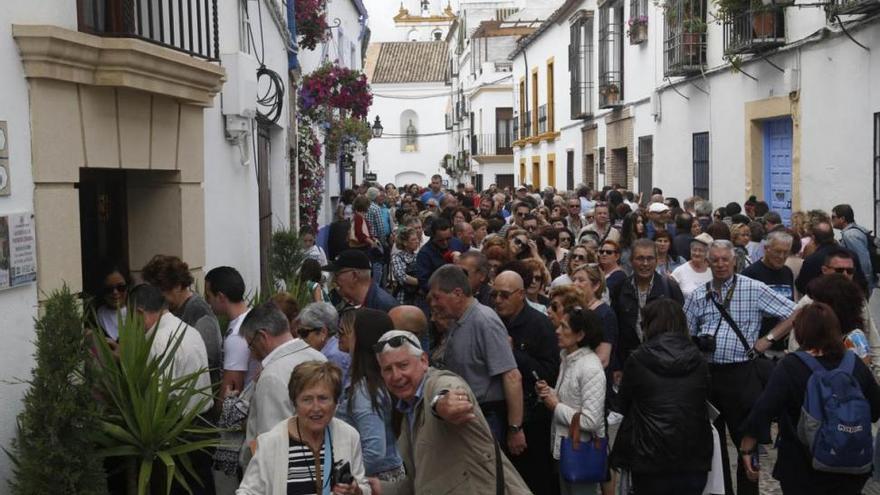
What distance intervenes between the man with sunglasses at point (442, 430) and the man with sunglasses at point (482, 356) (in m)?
1.56

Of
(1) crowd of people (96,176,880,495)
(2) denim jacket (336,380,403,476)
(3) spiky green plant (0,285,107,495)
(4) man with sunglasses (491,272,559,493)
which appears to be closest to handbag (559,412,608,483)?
(1) crowd of people (96,176,880,495)

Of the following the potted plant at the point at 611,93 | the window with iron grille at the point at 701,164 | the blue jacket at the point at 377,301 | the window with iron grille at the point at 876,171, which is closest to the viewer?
the blue jacket at the point at 377,301

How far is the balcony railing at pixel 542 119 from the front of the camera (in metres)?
33.6

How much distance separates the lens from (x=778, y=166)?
15.1 meters

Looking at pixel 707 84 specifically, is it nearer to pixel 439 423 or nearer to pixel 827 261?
pixel 827 261

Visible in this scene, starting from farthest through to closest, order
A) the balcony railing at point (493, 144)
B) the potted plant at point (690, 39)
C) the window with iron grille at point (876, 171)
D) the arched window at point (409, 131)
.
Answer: the arched window at point (409, 131) → the balcony railing at point (493, 144) → the potted plant at point (690, 39) → the window with iron grille at point (876, 171)

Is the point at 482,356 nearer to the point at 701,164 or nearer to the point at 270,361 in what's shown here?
the point at 270,361

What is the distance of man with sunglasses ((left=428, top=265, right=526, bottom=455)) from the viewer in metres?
6.00

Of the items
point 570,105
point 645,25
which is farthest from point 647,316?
point 570,105

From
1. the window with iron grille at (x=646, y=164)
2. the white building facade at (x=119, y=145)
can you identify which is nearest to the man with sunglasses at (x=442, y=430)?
the white building facade at (x=119, y=145)

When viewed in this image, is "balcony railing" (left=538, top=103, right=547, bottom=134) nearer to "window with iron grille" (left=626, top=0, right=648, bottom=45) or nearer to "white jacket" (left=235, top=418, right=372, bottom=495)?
"window with iron grille" (left=626, top=0, right=648, bottom=45)

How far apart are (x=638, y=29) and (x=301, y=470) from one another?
17.5m

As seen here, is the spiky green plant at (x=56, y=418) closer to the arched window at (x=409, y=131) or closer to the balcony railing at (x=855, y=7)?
the balcony railing at (x=855, y=7)

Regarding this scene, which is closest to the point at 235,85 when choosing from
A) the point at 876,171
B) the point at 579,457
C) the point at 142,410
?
the point at 142,410
